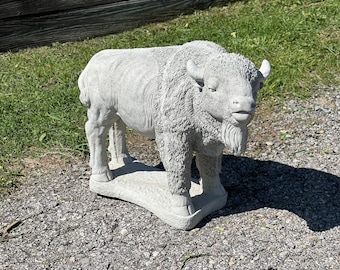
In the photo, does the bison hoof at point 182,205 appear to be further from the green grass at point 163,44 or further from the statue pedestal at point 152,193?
the green grass at point 163,44

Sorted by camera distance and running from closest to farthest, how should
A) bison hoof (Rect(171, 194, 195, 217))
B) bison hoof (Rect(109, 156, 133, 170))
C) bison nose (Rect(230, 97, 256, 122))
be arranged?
bison nose (Rect(230, 97, 256, 122))
bison hoof (Rect(171, 194, 195, 217))
bison hoof (Rect(109, 156, 133, 170))

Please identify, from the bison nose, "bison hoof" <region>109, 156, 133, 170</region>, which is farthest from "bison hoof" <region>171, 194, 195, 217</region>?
the bison nose

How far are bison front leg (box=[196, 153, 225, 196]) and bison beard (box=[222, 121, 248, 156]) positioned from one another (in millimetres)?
639

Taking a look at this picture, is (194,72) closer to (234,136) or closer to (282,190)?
(234,136)

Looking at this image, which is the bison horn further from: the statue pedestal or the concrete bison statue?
the statue pedestal

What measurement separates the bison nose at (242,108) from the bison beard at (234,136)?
Result: 0.37ft

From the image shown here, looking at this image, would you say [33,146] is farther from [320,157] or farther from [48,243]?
[320,157]

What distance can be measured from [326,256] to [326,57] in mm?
3489

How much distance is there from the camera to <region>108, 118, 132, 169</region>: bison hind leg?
4.80 m

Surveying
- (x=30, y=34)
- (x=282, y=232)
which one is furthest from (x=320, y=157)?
(x=30, y=34)

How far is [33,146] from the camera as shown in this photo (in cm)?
555

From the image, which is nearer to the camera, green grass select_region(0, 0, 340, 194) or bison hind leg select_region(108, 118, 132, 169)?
bison hind leg select_region(108, 118, 132, 169)

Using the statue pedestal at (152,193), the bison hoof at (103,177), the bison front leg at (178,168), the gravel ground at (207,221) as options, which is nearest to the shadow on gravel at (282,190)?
the gravel ground at (207,221)

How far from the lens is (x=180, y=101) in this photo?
12.4 ft
